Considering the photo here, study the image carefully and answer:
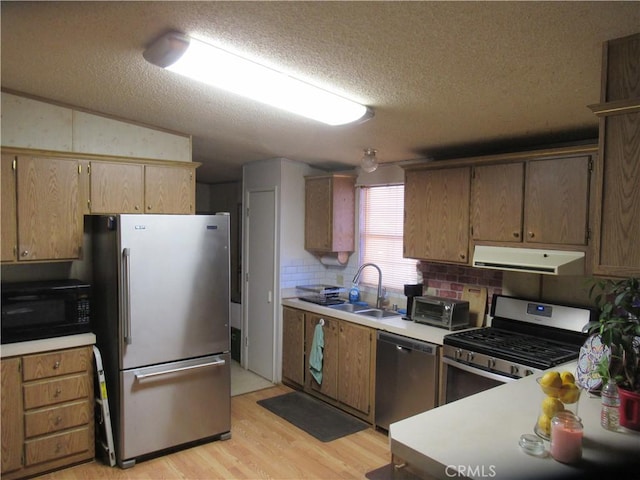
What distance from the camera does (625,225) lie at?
1.58 meters

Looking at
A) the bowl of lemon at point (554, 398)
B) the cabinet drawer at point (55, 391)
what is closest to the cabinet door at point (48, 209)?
the cabinet drawer at point (55, 391)

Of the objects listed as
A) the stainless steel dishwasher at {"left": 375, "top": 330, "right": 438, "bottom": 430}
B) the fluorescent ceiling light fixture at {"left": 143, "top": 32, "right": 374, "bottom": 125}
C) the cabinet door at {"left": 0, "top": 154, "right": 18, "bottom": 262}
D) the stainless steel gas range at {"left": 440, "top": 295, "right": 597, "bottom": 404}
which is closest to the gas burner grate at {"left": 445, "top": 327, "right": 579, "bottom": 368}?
the stainless steel gas range at {"left": 440, "top": 295, "right": 597, "bottom": 404}

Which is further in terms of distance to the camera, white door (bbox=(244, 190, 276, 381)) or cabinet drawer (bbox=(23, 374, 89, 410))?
white door (bbox=(244, 190, 276, 381))

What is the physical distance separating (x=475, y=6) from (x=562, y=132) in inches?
68.8

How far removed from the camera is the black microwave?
2.73m

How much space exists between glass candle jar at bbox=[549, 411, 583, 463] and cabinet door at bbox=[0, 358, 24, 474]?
9.43ft

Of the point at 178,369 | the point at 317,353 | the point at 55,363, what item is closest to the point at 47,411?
the point at 55,363

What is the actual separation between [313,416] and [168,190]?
7.22 feet

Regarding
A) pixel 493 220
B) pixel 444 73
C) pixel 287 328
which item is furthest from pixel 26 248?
pixel 493 220

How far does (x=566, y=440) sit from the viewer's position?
129 cm

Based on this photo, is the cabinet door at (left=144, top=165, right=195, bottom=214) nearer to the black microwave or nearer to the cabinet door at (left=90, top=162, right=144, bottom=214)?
the cabinet door at (left=90, top=162, right=144, bottom=214)

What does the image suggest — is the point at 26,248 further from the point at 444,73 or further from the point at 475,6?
the point at 475,6

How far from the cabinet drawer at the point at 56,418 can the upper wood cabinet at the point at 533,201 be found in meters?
2.92

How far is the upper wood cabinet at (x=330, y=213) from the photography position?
438 cm
